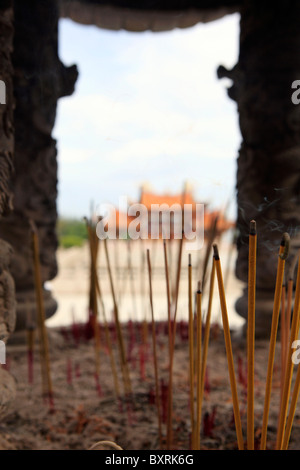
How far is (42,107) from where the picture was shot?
1540 millimetres

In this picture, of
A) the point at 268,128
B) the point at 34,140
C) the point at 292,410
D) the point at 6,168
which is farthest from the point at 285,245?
the point at 34,140

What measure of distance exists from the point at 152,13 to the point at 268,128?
3.11 ft

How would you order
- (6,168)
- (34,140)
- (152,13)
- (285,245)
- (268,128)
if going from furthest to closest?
(152,13) → (34,140) → (268,128) → (6,168) → (285,245)

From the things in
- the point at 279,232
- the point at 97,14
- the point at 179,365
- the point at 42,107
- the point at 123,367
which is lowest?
the point at 179,365

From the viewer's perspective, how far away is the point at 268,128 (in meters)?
1.42

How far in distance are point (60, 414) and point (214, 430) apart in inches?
18.0

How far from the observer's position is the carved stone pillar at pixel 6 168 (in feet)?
2.87

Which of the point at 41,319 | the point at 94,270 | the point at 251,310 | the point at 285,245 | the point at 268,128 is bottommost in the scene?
the point at 41,319

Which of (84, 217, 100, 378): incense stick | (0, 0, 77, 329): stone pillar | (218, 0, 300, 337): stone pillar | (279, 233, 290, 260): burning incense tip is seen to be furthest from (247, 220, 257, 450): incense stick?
(0, 0, 77, 329): stone pillar

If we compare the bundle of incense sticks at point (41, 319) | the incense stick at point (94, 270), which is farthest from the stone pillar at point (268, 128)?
the bundle of incense sticks at point (41, 319)

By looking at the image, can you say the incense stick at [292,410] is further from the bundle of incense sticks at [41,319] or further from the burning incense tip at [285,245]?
the bundle of incense sticks at [41,319]

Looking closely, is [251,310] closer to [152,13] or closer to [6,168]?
[6,168]
